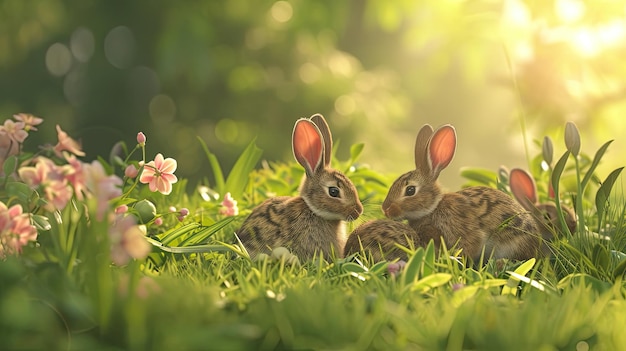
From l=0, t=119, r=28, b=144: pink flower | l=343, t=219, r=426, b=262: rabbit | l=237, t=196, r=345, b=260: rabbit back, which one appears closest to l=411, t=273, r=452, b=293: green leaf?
l=343, t=219, r=426, b=262: rabbit

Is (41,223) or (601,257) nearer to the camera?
(41,223)

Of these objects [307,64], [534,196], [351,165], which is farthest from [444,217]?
[307,64]

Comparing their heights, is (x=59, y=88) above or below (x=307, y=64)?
below

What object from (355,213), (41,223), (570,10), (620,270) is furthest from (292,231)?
(570,10)

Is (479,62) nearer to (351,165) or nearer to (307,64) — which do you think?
(307,64)

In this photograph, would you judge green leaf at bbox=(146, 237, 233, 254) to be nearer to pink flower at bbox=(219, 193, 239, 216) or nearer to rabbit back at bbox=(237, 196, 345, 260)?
rabbit back at bbox=(237, 196, 345, 260)

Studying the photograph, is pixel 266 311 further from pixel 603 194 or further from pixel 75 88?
pixel 75 88
